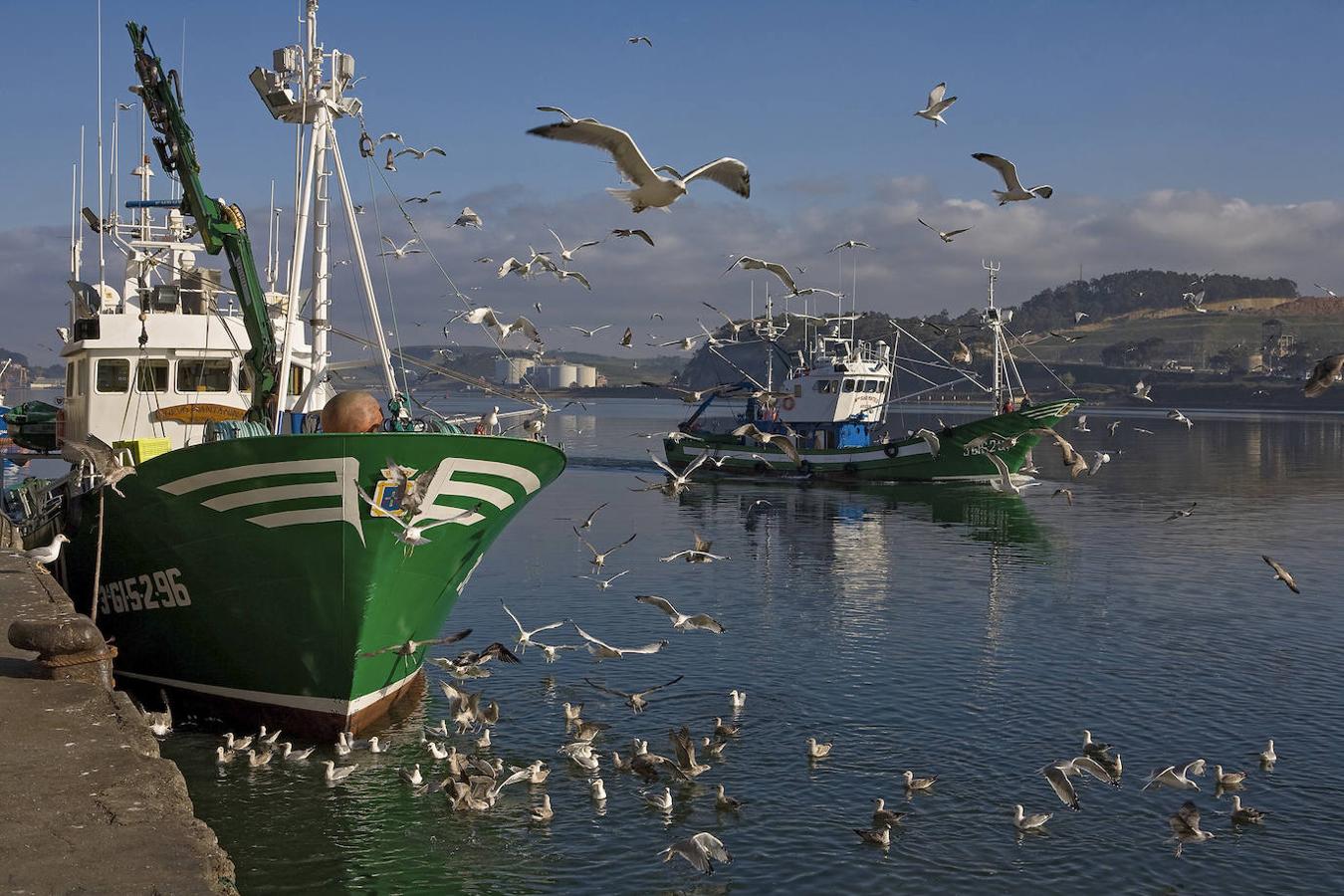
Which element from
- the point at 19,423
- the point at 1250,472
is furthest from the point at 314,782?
the point at 1250,472

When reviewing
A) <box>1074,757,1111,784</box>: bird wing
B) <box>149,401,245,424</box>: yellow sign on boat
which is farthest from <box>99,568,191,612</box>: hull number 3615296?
<box>1074,757,1111,784</box>: bird wing

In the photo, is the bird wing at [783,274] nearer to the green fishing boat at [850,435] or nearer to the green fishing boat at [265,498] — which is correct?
the green fishing boat at [265,498]

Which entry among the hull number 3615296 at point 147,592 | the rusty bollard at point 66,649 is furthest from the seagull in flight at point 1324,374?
the hull number 3615296 at point 147,592

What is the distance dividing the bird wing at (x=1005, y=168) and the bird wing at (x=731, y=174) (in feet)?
12.3

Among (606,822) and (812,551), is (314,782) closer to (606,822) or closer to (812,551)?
(606,822)

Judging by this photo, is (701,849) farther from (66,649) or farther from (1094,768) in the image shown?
(66,649)

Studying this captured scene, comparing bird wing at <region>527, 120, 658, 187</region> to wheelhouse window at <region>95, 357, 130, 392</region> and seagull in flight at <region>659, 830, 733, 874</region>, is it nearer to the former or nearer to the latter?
seagull in flight at <region>659, 830, 733, 874</region>

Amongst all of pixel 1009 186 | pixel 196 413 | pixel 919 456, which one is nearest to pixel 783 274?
pixel 1009 186

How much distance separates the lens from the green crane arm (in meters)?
21.5

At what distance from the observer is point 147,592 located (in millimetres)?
17797

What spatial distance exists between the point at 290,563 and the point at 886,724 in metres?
9.10

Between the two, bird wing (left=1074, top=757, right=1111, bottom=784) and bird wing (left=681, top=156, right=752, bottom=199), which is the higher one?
Result: bird wing (left=681, top=156, right=752, bottom=199)

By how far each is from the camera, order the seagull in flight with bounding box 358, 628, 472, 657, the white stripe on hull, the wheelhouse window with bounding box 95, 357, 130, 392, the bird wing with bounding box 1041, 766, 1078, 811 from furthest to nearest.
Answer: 1. the wheelhouse window with bounding box 95, 357, 130, 392
2. the white stripe on hull
3. the seagull in flight with bounding box 358, 628, 472, 657
4. the bird wing with bounding box 1041, 766, 1078, 811

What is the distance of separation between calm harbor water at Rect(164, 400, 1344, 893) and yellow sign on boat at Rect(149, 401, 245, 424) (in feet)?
19.8
